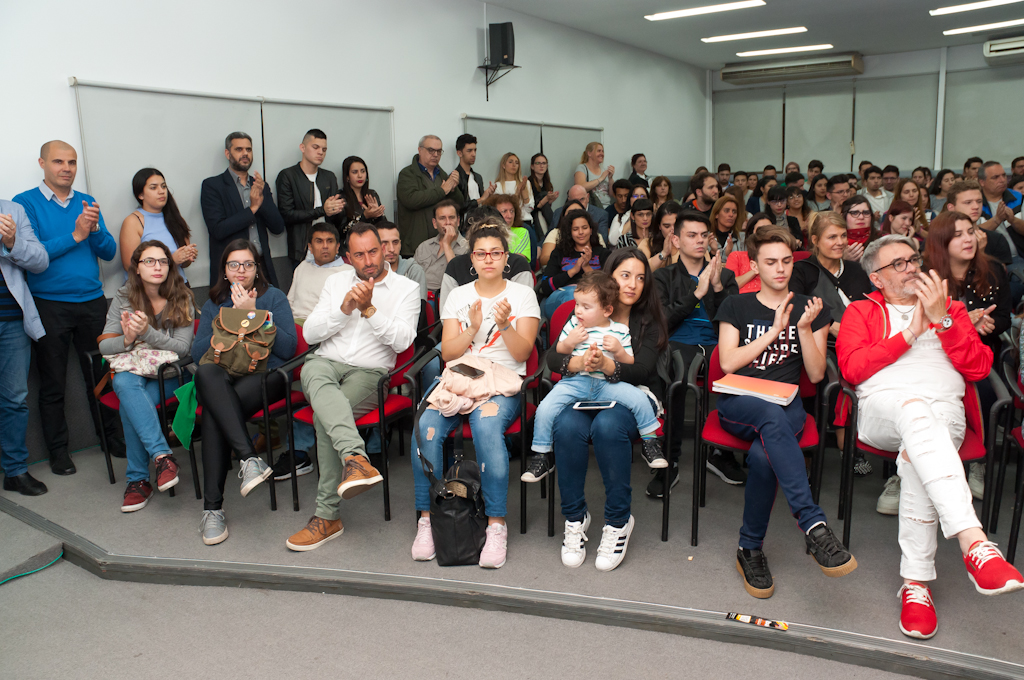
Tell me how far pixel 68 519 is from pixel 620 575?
2471mm

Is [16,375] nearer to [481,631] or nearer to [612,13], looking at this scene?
[481,631]

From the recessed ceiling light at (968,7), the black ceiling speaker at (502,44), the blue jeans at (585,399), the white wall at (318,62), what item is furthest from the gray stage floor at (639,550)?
the recessed ceiling light at (968,7)

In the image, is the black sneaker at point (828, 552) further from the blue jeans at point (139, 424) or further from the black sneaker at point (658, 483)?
the blue jeans at point (139, 424)

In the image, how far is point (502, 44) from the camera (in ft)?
21.9

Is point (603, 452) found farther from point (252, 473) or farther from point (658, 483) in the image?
point (252, 473)

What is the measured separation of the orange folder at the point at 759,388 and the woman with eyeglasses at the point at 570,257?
175 cm

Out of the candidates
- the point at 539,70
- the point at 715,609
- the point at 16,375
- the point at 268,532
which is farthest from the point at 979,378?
the point at 539,70

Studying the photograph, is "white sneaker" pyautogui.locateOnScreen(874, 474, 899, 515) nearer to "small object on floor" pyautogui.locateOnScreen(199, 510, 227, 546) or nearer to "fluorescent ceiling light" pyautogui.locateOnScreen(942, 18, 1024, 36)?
"small object on floor" pyautogui.locateOnScreen(199, 510, 227, 546)

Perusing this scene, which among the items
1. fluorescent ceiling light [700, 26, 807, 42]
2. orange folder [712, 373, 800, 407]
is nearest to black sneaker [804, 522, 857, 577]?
orange folder [712, 373, 800, 407]

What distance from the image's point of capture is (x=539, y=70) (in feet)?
25.1

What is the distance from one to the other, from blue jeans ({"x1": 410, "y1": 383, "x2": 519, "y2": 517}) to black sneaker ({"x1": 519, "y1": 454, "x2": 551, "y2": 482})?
11 centimetres

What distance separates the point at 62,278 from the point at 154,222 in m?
0.63

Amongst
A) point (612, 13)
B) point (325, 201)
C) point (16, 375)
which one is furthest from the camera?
point (612, 13)

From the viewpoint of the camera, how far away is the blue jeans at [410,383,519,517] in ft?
9.45
